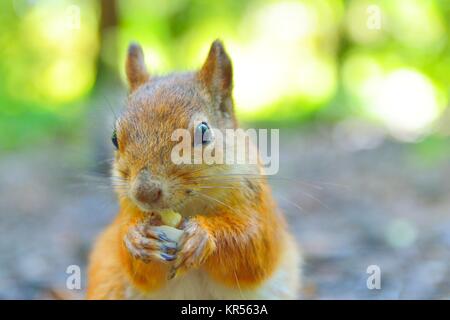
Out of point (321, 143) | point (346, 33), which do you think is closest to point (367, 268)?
point (321, 143)

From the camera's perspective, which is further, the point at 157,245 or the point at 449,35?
the point at 449,35

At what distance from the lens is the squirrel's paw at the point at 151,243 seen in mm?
2420

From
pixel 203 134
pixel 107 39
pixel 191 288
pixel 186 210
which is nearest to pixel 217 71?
pixel 203 134

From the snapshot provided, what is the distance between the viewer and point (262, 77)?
16078 millimetres

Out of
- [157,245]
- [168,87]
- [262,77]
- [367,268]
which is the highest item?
[262,77]

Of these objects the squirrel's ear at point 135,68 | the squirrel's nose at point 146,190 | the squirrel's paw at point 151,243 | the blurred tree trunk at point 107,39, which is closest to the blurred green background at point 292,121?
the blurred tree trunk at point 107,39

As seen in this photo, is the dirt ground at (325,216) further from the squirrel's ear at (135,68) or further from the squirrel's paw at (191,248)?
the squirrel's paw at (191,248)

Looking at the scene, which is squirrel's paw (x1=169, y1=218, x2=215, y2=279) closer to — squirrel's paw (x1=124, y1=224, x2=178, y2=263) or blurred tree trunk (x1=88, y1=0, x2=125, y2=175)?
squirrel's paw (x1=124, y1=224, x2=178, y2=263)

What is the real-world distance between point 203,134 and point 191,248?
516 mm

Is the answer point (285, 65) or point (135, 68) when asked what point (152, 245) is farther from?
point (285, 65)

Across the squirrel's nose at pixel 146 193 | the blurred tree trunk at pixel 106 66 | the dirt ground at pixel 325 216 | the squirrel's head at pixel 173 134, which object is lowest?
the dirt ground at pixel 325 216

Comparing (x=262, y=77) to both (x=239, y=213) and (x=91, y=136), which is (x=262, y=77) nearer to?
(x=91, y=136)

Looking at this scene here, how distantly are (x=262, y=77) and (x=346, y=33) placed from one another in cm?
319

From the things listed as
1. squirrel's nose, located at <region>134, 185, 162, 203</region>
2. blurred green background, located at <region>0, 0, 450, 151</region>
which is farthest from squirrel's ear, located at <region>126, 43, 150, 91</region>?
blurred green background, located at <region>0, 0, 450, 151</region>
